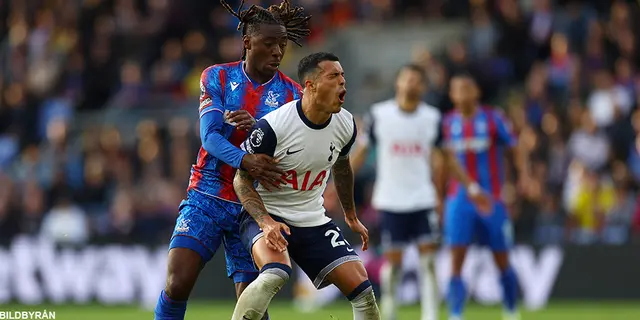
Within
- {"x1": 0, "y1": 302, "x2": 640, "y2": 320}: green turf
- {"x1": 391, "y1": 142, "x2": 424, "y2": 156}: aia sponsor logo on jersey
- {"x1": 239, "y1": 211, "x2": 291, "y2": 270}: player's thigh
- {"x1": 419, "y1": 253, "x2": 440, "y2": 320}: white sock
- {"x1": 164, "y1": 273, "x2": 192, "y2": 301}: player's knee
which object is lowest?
{"x1": 0, "y1": 302, "x2": 640, "y2": 320}: green turf

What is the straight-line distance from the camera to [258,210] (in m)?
8.08

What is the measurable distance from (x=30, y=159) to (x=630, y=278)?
968 centimetres

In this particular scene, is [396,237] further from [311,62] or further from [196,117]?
Result: [196,117]

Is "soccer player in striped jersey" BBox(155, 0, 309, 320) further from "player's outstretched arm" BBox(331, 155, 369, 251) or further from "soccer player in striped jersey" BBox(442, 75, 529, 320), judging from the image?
"soccer player in striped jersey" BBox(442, 75, 529, 320)

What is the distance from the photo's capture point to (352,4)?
888 inches

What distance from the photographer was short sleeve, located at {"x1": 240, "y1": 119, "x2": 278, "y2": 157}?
26.7 ft

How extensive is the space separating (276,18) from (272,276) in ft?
6.01

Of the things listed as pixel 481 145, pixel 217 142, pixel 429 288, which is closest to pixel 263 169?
pixel 217 142

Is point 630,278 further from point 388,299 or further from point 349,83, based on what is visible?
point 349,83

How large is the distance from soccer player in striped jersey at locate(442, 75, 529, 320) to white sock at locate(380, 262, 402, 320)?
61 cm

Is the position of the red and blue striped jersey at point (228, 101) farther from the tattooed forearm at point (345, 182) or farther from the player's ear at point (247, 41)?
the tattooed forearm at point (345, 182)

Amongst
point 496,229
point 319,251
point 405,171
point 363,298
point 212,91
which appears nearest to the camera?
point 363,298

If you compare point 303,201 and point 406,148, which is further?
point 406,148

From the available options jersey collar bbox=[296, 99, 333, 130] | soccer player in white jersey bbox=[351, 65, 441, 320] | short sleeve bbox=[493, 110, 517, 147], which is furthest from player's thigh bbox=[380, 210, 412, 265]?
jersey collar bbox=[296, 99, 333, 130]
